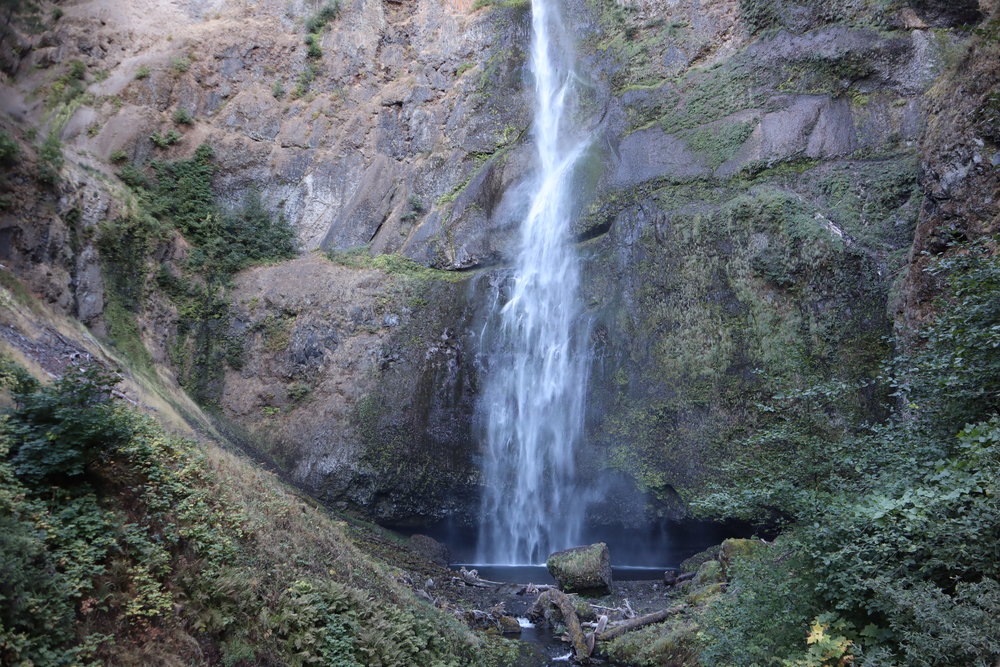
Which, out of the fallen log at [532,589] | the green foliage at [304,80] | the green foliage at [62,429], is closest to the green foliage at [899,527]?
the green foliage at [62,429]

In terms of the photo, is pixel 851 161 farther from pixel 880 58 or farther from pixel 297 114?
pixel 297 114

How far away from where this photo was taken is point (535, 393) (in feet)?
65.1

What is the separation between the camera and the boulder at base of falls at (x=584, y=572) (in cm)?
1452

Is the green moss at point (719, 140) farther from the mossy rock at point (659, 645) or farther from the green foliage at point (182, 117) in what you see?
the green foliage at point (182, 117)

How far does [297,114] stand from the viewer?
26578 millimetres

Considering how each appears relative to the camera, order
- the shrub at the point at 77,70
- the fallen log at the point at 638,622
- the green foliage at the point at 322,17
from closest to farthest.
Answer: the fallen log at the point at 638,622 < the shrub at the point at 77,70 < the green foliage at the point at 322,17

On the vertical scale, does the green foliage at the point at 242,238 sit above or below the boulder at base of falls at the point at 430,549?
above

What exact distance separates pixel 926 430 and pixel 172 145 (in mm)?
25352

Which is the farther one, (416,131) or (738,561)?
(416,131)

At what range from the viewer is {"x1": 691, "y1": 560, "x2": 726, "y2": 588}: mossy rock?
13484 millimetres

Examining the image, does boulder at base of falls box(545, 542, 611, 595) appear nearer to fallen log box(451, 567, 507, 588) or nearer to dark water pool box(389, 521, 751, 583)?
fallen log box(451, 567, 507, 588)

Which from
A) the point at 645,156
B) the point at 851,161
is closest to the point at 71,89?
the point at 645,156

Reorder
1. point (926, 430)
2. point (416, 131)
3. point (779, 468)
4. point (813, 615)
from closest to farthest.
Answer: point (813, 615), point (926, 430), point (779, 468), point (416, 131)

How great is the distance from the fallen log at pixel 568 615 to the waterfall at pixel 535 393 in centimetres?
589
